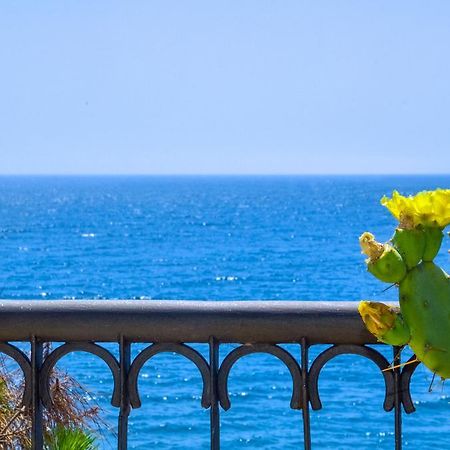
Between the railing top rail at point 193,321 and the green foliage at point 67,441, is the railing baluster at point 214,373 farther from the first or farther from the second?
the green foliage at point 67,441

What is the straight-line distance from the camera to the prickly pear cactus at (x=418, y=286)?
2113 mm

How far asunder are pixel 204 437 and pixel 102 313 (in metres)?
18.2

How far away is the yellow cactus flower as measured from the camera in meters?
2.11

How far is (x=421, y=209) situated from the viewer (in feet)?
6.96

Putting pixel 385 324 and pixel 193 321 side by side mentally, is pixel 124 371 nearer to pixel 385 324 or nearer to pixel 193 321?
pixel 193 321

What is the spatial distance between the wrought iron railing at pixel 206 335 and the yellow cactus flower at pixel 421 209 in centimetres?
50

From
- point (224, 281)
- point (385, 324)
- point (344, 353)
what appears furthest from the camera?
point (224, 281)

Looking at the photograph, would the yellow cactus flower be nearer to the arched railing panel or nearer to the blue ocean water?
the arched railing panel

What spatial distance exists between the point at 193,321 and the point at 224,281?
46626 millimetres

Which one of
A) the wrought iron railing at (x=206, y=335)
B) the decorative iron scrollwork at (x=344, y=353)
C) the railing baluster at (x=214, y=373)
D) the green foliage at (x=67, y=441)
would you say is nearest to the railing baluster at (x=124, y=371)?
the wrought iron railing at (x=206, y=335)

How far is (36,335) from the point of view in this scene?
2.66 metres

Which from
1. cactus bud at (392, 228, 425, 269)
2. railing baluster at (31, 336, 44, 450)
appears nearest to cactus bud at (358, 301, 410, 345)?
cactus bud at (392, 228, 425, 269)

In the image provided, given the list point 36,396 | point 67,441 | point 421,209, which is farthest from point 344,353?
point 67,441

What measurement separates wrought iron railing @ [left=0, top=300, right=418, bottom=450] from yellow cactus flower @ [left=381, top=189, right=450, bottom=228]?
50cm
